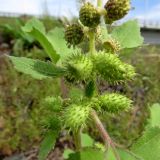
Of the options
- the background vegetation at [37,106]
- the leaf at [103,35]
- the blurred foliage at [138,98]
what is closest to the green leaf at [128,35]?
the leaf at [103,35]

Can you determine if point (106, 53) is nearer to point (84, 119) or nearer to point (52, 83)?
point (84, 119)

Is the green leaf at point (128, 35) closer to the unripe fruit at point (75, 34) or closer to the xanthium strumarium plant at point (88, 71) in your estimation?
the xanthium strumarium plant at point (88, 71)

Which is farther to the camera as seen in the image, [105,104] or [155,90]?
[155,90]

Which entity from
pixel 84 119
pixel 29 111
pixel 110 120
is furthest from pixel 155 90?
pixel 84 119

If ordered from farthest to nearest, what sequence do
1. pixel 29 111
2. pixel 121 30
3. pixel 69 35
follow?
pixel 29 111 < pixel 121 30 < pixel 69 35

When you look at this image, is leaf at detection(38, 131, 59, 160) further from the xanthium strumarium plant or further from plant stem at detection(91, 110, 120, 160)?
plant stem at detection(91, 110, 120, 160)

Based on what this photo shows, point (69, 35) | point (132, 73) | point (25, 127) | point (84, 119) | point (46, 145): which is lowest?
point (25, 127)

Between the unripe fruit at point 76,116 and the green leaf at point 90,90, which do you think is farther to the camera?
the green leaf at point 90,90

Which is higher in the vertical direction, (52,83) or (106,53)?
(106,53)
